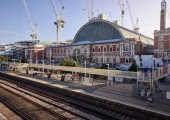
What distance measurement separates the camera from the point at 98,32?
8850cm

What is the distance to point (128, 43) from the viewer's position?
239ft

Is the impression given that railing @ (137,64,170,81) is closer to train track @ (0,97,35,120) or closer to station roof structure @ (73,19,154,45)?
train track @ (0,97,35,120)

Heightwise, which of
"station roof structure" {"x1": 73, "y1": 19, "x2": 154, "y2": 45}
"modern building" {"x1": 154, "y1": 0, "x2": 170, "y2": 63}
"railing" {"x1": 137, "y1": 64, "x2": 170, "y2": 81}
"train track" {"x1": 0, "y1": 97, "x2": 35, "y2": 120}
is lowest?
"train track" {"x1": 0, "y1": 97, "x2": 35, "y2": 120}

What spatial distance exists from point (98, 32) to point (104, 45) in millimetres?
10093

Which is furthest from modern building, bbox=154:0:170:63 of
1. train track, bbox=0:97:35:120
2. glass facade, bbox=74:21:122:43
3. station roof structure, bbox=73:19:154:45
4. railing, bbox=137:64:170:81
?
train track, bbox=0:97:35:120

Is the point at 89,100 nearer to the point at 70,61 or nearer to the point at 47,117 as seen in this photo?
the point at 47,117

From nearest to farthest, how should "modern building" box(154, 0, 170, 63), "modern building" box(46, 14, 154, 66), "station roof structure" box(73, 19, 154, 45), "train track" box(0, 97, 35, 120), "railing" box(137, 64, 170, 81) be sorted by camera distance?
"train track" box(0, 97, 35, 120) → "railing" box(137, 64, 170, 81) → "modern building" box(154, 0, 170, 63) → "modern building" box(46, 14, 154, 66) → "station roof structure" box(73, 19, 154, 45)

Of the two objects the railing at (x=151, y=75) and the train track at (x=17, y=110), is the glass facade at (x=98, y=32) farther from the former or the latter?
the train track at (x=17, y=110)

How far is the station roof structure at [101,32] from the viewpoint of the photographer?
80.2m

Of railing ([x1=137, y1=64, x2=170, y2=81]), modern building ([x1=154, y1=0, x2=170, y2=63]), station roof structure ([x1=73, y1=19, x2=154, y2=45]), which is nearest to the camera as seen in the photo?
railing ([x1=137, y1=64, x2=170, y2=81])

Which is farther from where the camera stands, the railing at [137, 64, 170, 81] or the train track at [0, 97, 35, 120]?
the railing at [137, 64, 170, 81]

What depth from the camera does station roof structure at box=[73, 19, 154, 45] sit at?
8019 centimetres

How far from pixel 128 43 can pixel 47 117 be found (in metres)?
55.3

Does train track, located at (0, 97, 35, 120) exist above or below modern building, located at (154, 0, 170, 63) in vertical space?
below
